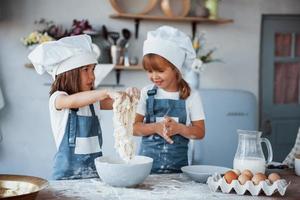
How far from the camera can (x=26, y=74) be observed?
3.67 metres

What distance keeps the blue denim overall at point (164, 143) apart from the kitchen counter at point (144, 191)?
45cm

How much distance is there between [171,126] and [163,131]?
0.13 feet

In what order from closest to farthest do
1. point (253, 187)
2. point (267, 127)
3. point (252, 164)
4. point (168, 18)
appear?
point (253, 187), point (252, 164), point (168, 18), point (267, 127)

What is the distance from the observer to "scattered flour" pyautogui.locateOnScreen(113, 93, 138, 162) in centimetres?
187

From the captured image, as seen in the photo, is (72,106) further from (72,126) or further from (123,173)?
(123,173)

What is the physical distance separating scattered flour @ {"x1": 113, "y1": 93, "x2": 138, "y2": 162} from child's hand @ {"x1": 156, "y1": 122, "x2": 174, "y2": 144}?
0.89 feet

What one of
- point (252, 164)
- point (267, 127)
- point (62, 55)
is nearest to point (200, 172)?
point (252, 164)

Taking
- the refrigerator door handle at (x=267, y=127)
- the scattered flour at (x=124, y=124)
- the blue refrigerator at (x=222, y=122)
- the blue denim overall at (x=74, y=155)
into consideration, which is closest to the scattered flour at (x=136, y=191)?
the scattered flour at (x=124, y=124)

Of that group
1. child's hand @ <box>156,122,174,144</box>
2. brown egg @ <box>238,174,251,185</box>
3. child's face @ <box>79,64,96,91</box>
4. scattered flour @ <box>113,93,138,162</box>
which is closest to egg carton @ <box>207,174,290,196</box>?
brown egg @ <box>238,174,251,185</box>

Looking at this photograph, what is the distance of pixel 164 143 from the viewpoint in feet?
7.71

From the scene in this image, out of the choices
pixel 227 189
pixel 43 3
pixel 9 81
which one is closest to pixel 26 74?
pixel 9 81

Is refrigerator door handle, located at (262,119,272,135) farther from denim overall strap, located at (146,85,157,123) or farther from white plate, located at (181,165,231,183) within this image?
white plate, located at (181,165,231,183)

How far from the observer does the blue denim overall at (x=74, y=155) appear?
2.07 m

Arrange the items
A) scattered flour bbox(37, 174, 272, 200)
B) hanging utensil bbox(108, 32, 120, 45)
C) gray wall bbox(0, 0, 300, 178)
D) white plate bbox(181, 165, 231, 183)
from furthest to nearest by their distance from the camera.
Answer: hanging utensil bbox(108, 32, 120, 45)
gray wall bbox(0, 0, 300, 178)
white plate bbox(181, 165, 231, 183)
scattered flour bbox(37, 174, 272, 200)
